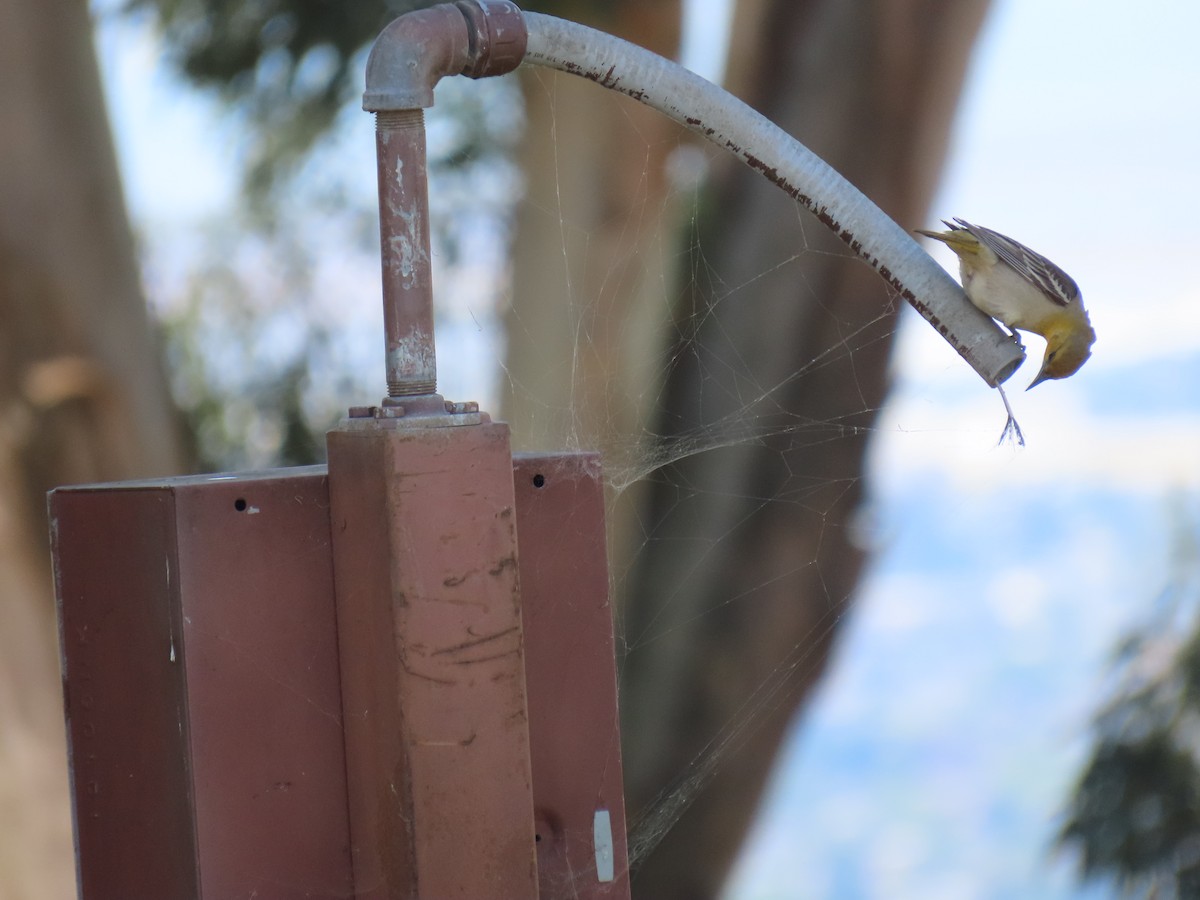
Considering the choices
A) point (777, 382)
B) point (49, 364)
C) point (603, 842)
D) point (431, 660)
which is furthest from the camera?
point (777, 382)

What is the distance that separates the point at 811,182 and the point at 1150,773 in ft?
12.3

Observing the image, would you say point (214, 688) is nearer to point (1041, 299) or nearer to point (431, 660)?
point (431, 660)

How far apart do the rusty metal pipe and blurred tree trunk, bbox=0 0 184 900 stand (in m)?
3.40

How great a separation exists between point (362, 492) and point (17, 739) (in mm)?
3918

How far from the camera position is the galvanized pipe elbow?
44.1 inches

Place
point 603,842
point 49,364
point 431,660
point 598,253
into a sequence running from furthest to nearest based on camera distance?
point 598,253
point 49,364
point 603,842
point 431,660

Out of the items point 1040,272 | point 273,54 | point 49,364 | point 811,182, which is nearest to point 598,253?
point 273,54

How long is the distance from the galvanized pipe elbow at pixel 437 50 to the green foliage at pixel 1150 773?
388 centimetres

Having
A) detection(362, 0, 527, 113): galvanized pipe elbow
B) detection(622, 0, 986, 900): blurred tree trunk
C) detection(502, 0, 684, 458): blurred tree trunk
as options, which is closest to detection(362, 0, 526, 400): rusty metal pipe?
detection(362, 0, 527, 113): galvanized pipe elbow

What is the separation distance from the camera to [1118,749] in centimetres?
445

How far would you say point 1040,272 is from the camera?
4.85 ft

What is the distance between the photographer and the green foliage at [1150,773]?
4328mm

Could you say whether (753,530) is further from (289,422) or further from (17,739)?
(17,739)

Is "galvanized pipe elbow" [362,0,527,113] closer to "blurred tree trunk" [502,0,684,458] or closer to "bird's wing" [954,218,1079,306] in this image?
"bird's wing" [954,218,1079,306]
